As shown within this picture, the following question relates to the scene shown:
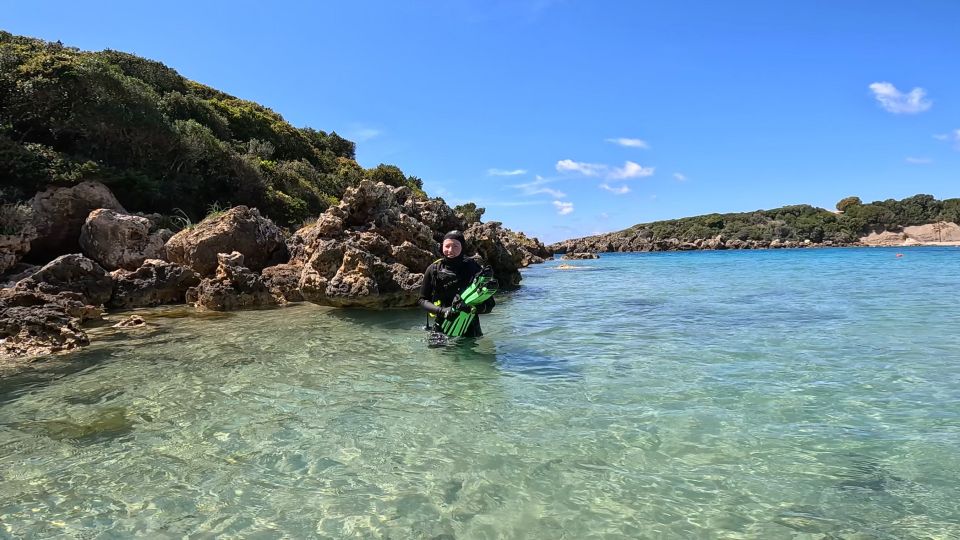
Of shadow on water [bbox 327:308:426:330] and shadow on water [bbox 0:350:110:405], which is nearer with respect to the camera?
shadow on water [bbox 0:350:110:405]

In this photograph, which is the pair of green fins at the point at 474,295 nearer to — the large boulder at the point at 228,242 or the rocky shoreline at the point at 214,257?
the rocky shoreline at the point at 214,257

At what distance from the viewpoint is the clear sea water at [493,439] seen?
3.15 meters

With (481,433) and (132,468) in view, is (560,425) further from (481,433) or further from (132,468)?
(132,468)

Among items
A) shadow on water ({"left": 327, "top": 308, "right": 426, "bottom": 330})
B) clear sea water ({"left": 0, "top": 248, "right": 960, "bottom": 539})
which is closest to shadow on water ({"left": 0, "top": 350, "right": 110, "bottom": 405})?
clear sea water ({"left": 0, "top": 248, "right": 960, "bottom": 539})

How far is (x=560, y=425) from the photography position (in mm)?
4703

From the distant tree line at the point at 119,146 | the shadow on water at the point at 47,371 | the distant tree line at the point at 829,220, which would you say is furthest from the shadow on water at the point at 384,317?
the distant tree line at the point at 829,220

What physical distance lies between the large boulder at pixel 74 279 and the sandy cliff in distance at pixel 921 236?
113968mm

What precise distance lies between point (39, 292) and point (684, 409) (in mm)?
12177

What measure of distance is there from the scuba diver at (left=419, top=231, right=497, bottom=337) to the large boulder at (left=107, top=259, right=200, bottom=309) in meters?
9.69

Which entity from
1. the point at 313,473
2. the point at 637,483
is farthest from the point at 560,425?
the point at 313,473

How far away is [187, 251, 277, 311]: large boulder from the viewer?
508 inches

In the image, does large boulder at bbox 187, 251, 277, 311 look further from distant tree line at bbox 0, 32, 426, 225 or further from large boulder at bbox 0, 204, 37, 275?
distant tree line at bbox 0, 32, 426, 225

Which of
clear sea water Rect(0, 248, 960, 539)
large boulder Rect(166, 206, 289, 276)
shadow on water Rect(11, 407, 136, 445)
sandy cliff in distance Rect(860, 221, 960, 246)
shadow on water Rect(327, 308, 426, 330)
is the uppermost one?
sandy cliff in distance Rect(860, 221, 960, 246)

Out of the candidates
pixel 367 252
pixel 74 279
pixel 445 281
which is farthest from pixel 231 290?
pixel 445 281
